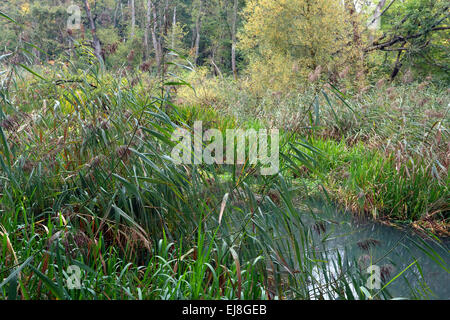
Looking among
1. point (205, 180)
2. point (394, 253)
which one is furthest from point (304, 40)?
point (205, 180)

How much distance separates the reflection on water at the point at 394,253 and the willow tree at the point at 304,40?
4.03m

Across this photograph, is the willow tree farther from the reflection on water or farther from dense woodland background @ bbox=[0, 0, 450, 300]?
the reflection on water

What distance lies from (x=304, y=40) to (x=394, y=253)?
5524 mm

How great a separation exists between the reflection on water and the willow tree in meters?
4.03

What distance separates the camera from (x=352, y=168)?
3992 mm

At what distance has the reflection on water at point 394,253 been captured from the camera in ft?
→ 7.38

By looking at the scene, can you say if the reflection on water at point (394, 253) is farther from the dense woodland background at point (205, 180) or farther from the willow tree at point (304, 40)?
the willow tree at point (304, 40)

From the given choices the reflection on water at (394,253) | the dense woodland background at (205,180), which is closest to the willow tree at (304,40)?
the dense woodland background at (205,180)

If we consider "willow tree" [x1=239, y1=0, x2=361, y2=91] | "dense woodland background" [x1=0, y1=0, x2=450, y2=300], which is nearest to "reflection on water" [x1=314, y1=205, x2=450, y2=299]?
"dense woodland background" [x1=0, y1=0, x2=450, y2=300]

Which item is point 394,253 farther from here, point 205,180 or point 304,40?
point 304,40

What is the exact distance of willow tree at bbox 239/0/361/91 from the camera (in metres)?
7.26
